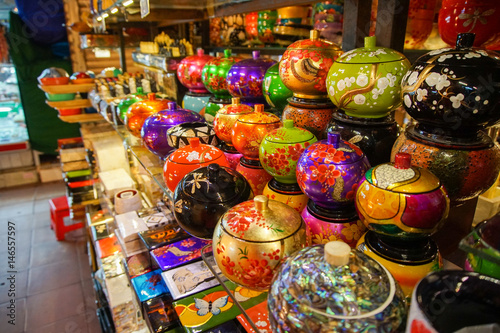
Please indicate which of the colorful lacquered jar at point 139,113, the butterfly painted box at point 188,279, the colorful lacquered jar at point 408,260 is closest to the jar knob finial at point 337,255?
the colorful lacquered jar at point 408,260

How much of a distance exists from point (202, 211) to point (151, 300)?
72 cm

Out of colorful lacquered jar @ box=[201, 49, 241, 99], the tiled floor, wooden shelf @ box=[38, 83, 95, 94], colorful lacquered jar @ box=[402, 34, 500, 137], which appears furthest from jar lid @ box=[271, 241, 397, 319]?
wooden shelf @ box=[38, 83, 95, 94]

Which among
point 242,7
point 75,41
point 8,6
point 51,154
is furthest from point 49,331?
point 8,6

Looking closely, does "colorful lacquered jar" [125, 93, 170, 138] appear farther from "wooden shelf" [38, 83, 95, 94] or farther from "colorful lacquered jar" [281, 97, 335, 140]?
"wooden shelf" [38, 83, 95, 94]

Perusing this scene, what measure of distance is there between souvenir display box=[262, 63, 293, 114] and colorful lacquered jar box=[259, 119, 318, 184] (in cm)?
34

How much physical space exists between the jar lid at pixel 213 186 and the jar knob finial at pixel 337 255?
19.5 inches

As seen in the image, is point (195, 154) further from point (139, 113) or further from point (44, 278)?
point (44, 278)

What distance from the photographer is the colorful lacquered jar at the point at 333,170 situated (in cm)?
85

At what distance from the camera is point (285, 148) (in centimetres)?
103

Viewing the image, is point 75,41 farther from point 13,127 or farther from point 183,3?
point 183,3

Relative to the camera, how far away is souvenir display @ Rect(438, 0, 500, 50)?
0.89m

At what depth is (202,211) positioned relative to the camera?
102 centimetres

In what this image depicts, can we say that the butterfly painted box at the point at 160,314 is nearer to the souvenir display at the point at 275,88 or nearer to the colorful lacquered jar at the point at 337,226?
the colorful lacquered jar at the point at 337,226

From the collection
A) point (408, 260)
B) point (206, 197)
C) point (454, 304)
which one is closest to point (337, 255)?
point (454, 304)
